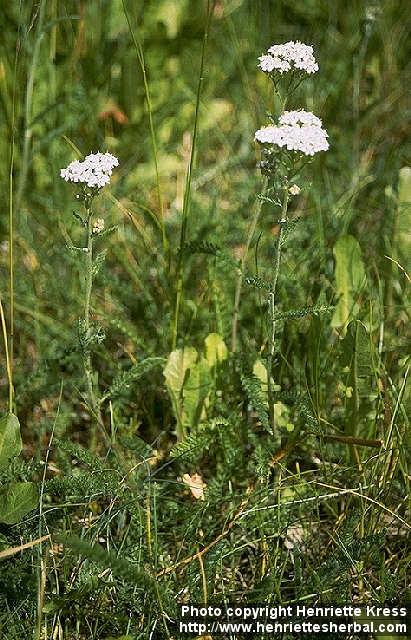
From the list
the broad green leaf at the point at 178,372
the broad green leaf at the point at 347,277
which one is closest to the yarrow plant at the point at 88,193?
the broad green leaf at the point at 178,372

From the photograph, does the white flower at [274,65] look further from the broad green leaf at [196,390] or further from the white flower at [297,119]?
the broad green leaf at [196,390]

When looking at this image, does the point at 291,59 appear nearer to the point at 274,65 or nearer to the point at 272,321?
the point at 274,65

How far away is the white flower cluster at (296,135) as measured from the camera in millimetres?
1848

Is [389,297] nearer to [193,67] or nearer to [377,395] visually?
[377,395]

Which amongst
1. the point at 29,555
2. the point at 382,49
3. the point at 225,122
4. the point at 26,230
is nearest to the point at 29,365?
the point at 26,230

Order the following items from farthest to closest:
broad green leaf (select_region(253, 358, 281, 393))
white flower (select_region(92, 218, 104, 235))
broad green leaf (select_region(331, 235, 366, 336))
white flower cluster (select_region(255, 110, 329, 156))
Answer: broad green leaf (select_region(331, 235, 366, 336)) → broad green leaf (select_region(253, 358, 281, 393)) → white flower (select_region(92, 218, 104, 235)) → white flower cluster (select_region(255, 110, 329, 156))

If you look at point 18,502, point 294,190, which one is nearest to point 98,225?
point 294,190

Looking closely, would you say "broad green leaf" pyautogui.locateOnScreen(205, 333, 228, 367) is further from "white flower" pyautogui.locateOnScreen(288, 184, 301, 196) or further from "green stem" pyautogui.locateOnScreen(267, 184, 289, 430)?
"white flower" pyautogui.locateOnScreen(288, 184, 301, 196)

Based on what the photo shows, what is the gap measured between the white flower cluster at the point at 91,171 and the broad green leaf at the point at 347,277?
32.7 inches

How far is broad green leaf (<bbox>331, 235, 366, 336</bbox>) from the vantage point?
7.90ft

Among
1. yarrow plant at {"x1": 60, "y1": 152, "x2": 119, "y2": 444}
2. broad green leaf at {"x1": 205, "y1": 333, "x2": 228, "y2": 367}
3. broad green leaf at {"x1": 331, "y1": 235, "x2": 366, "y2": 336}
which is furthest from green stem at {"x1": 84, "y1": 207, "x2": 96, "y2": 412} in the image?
broad green leaf at {"x1": 331, "y1": 235, "x2": 366, "y2": 336}

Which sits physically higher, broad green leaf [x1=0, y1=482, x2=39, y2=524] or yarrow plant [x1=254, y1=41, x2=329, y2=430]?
yarrow plant [x1=254, y1=41, x2=329, y2=430]

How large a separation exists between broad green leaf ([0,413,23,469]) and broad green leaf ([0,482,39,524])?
3.7 inches

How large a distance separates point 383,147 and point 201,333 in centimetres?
140
